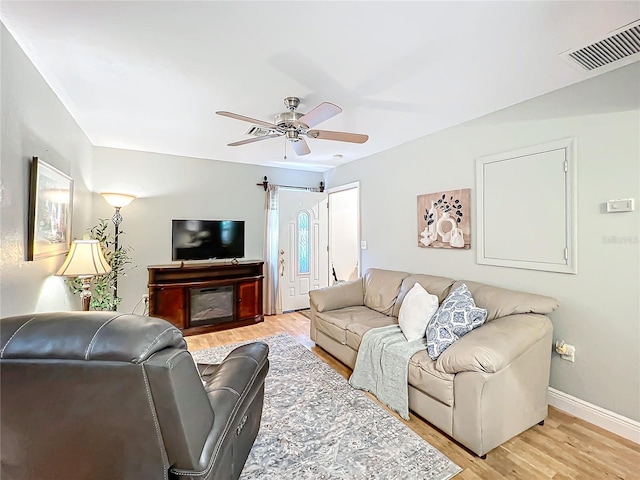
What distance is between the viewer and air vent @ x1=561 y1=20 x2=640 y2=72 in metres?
1.68

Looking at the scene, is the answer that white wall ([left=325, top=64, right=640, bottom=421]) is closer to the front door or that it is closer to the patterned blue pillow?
the patterned blue pillow

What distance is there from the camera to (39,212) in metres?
2.01

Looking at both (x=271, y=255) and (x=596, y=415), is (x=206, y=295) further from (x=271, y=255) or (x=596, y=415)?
(x=596, y=415)

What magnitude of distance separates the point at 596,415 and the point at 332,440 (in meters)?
1.88

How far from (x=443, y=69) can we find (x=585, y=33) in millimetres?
741

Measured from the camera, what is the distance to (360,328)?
9.16 ft

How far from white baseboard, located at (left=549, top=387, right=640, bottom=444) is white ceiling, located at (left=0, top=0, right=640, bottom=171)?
236 cm

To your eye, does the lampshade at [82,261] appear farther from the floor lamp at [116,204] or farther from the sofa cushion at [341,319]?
the sofa cushion at [341,319]

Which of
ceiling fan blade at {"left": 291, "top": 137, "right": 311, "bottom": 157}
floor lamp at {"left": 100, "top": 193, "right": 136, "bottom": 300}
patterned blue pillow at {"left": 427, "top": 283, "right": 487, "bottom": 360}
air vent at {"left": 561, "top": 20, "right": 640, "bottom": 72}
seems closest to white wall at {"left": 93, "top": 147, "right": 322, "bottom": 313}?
floor lamp at {"left": 100, "top": 193, "right": 136, "bottom": 300}

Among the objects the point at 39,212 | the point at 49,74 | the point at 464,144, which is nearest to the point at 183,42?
the point at 49,74

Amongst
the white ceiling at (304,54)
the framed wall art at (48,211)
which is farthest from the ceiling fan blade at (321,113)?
the framed wall art at (48,211)

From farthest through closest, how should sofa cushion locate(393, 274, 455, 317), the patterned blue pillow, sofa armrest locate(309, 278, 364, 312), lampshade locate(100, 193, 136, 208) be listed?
1. lampshade locate(100, 193, 136, 208)
2. sofa armrest locate(309, 278, 364, 312)
3. sofa cushion locate(393, 274, 455, 317)
4. the patterned blue pillow

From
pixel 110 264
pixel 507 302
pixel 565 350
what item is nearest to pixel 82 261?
pixel 110 264

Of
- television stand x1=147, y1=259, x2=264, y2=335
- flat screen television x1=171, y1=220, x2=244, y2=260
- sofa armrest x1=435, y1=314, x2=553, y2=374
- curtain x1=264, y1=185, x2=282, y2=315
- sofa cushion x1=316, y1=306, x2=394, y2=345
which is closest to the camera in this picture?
sofa armrest x1=435, y1=314, x2=553, y2=374
